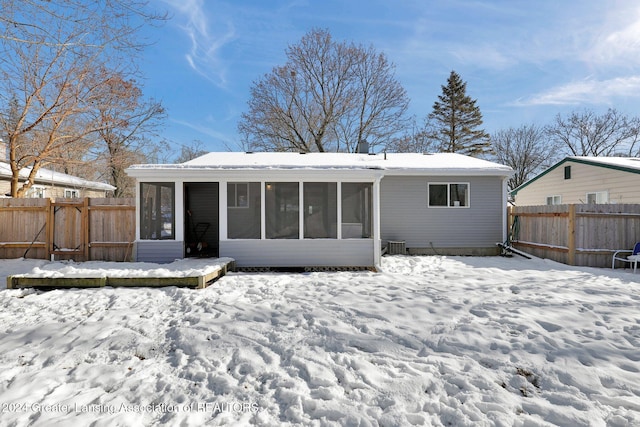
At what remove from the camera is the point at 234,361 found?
114 inches

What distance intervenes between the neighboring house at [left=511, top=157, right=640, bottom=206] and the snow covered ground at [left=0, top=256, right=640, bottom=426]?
6684 mm

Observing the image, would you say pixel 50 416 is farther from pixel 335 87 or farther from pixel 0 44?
pixel 335 87

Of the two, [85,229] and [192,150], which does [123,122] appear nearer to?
[85,229]

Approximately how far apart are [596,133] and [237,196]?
108 ft

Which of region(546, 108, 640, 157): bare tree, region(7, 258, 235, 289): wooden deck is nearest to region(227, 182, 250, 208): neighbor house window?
region(7, 258, 235, 289): wooden deck

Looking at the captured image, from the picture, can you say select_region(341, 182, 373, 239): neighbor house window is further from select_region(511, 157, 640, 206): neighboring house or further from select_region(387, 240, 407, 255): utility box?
select_region(511, 157, 640, 206): neighboring house

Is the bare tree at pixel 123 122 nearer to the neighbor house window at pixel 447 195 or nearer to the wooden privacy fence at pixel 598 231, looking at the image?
the neighbor house window at pixel 447 195

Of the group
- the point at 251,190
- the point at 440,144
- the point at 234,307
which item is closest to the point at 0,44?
the point at 251,190

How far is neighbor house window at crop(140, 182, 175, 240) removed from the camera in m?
7.17

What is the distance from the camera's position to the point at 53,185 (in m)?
16.5

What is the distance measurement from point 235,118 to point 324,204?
53.5ft

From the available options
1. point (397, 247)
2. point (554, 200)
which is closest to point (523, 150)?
point (554, 200)

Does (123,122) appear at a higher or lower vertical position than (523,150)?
lower

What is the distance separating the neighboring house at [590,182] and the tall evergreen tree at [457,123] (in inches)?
494
